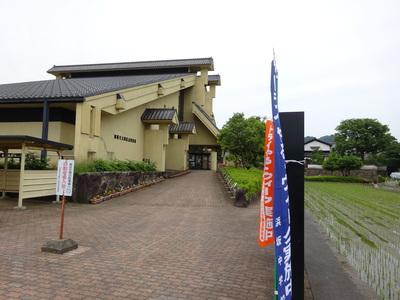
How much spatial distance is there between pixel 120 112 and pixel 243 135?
1202cm

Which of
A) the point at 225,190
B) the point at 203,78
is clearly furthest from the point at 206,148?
the point at 225,190

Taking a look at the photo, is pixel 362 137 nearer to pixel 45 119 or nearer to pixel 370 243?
pixel 370 243

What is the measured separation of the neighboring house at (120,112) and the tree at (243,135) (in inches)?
166

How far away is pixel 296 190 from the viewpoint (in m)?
3.63

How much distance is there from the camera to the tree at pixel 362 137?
180ft

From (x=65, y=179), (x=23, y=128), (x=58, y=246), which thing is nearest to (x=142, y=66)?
(x=23, y=128)

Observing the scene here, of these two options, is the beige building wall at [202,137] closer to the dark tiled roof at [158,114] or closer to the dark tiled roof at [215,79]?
the dark tiled roof at [215,79]

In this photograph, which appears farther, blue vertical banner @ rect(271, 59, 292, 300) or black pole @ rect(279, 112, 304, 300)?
black pole @ rect(279, 112, 304, 300)

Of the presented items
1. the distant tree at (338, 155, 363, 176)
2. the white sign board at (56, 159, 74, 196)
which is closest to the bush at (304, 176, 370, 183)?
the distant tree at (338, 155, 363, 176)

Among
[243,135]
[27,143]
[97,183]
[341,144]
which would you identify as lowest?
[97,183]

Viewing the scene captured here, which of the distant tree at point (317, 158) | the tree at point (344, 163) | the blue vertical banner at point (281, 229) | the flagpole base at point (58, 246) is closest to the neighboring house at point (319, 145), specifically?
the distant tree at point (317, 158)

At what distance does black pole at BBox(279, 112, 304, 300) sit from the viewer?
3596 millimetres

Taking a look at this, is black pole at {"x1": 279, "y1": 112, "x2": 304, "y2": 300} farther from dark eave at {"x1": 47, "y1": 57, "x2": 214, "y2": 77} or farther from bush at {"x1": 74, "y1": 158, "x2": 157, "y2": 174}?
dark eave at {"x1": 47, "y1": 57, "x2": 214, "y2": 77}

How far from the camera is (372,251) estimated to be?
6504mm
